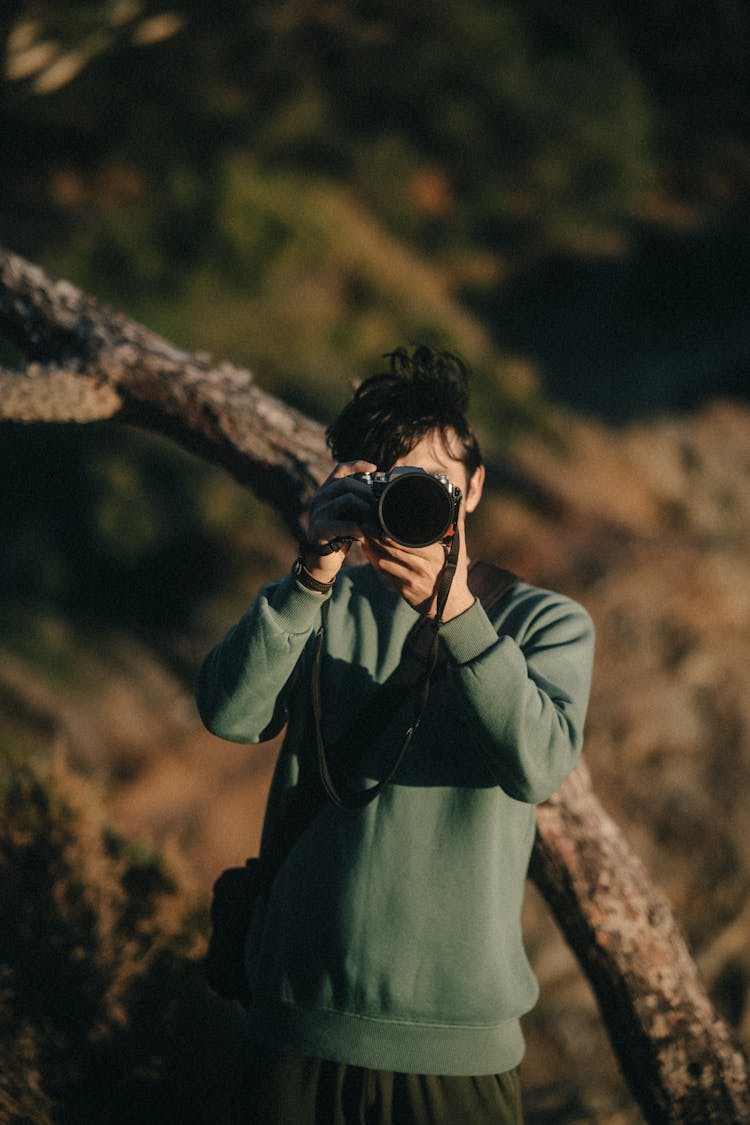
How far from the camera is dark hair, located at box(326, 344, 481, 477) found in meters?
1.33

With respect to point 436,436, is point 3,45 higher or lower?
higher

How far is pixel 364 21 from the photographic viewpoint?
6.16m

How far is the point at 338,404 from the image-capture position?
6.11 meters

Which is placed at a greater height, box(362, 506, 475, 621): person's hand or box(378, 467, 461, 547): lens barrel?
box(378, 467, 461, 547): lens barrel

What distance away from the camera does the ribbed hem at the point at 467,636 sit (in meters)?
1.12

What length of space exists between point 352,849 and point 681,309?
851 cm

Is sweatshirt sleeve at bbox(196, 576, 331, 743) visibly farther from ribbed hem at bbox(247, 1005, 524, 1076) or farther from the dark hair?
ribbed hem at bbox(247, 1005, 524, 1076)

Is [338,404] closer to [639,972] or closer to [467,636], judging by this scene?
[639,972]

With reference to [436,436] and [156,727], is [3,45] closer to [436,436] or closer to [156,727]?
[156,727]

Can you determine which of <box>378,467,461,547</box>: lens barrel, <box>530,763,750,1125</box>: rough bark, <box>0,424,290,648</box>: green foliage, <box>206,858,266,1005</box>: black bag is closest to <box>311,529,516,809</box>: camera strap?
<box>378,467,461,547</box>: lens barrel

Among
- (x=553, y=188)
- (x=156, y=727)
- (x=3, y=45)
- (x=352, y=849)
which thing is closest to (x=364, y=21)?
(x=553, y=188)

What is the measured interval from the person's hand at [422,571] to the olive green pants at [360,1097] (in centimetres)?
67

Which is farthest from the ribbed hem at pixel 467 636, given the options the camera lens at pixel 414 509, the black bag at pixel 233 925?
the black bag at pixel 233 925

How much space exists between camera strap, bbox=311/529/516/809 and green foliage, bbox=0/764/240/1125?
A: 1303 millimetres
